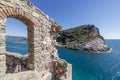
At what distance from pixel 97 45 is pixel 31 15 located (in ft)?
294

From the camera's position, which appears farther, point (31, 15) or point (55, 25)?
point (55, 25)

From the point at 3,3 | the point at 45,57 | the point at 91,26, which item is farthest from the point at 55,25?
the point at 91,26

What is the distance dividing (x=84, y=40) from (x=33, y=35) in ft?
311

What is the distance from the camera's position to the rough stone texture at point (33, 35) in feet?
17.5

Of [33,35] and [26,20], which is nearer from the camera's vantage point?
[26,20]

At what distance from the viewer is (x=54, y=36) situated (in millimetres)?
8633

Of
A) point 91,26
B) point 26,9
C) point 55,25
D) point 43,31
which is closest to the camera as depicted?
point 26,9

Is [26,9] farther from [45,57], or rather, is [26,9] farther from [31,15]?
[45,57]

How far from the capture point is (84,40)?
99938 millimetres

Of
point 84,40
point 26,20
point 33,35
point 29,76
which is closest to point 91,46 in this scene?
point 84,40

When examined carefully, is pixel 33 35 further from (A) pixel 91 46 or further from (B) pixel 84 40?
(B) pixel 84 40

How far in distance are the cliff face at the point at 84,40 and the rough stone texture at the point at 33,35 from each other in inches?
3154

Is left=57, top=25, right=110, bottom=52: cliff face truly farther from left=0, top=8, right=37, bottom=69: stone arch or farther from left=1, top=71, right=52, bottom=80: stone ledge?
left=0, top=8, right=37, bottom=69: stone arch

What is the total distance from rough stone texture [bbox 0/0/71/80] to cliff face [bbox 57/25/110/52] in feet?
263
